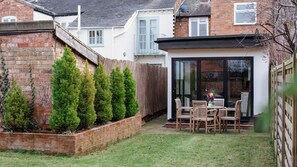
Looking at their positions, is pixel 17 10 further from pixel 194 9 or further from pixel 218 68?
pixel 218 68

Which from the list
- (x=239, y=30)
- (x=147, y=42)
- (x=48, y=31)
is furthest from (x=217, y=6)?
(x=48, y=31)

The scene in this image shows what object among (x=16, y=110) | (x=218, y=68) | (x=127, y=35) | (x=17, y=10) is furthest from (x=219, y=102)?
(x=17, y=10)

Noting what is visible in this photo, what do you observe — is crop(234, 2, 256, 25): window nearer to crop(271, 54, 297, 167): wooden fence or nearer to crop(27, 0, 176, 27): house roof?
crop(27, 0, 176, 27): house roof

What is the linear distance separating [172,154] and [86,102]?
213 centimetres

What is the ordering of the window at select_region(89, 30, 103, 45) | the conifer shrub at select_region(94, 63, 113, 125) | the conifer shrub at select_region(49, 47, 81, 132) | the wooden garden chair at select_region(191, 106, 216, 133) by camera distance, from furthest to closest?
1. the window at select_region(89, 30, 103, 45)
2. the wooden garden chair at select_region(191, 106, 216, 133)
3. the conifer shrub at select_region(94, 63, 113, 125)
4. the conifer shrub at select_region(49, 47, 81, 132)

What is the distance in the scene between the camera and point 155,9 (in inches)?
950

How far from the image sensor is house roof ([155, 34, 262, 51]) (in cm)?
1209

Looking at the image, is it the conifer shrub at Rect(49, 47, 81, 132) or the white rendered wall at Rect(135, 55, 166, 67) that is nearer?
the conifer shrub at Rect(49, 47, 81, 132)

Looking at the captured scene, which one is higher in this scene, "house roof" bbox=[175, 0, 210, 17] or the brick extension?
"house roof" bbox=[175, 0, 210, 17]

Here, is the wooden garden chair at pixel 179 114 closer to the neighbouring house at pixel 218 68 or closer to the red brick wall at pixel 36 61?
the neighbouring house at pixel 218 68

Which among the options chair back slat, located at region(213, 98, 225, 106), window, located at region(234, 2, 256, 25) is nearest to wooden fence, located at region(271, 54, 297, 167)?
chair back slat, located at region(213, 98, 225, 106)

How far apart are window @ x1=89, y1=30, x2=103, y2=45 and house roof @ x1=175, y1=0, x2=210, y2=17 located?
503cm

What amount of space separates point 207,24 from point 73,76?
53.4 ft

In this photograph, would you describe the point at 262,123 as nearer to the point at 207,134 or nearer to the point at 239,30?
the point at 207,134
